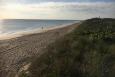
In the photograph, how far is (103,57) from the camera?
13.0 metres

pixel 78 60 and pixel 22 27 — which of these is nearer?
pixel 78 60

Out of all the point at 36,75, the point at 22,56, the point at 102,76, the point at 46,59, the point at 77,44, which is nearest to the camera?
the point at 102,76

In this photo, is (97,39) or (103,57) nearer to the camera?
(103,57)

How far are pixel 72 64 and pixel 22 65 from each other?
4488mm

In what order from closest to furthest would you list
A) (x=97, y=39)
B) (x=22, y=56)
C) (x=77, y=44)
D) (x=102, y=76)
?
(x=102, y=76) < (x=77, y=44) < (x=97, y=39) < (x=22, y=56)

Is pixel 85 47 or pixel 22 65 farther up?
pixel 85 47

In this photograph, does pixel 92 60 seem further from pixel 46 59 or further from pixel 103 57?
pixel 46 59

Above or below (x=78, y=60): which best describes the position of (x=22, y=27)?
below

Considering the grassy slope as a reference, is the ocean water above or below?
below

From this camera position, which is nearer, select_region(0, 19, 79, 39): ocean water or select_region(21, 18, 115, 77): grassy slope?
select_region(21, 18, 115, 77): grassy slope

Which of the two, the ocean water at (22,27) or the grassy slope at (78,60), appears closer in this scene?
the grassy slope at (78,60)

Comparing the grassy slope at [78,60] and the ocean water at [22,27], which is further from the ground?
the grassy slope at [78,60]

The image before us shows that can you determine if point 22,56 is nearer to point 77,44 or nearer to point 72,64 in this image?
point 77,44

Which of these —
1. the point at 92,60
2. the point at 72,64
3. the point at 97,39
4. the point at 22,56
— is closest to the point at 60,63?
the point at 72,64
